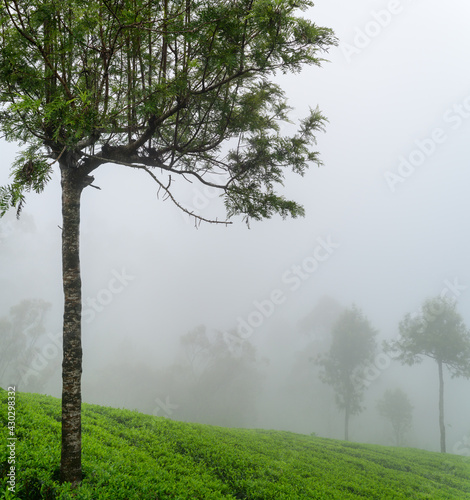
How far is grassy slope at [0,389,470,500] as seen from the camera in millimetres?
4438

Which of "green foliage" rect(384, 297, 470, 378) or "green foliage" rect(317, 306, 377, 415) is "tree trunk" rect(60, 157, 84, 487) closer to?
"green foliage" rect(384, 297, 470, 378)

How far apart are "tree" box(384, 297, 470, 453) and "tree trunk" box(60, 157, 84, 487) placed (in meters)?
27.4

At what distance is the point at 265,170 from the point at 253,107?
4.48 feet

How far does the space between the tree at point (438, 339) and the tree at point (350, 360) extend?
4903mm

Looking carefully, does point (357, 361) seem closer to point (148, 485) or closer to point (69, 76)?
point (148, 485)

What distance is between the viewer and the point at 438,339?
2462cm

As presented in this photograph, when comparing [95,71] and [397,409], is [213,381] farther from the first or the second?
[95,71]

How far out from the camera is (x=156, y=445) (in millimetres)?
7074

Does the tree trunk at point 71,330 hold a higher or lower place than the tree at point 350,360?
higher

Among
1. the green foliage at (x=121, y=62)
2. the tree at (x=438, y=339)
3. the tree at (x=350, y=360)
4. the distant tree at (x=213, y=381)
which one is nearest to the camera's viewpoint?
the green foliage at (x=121, y=62)

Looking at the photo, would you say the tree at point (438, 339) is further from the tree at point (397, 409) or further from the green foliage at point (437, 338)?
the tree at point (397, 409)

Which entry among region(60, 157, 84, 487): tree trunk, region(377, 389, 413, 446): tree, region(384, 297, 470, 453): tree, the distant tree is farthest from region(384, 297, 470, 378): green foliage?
region(60, 157, 84, 487): tree trunk

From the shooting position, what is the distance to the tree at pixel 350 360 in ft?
103
